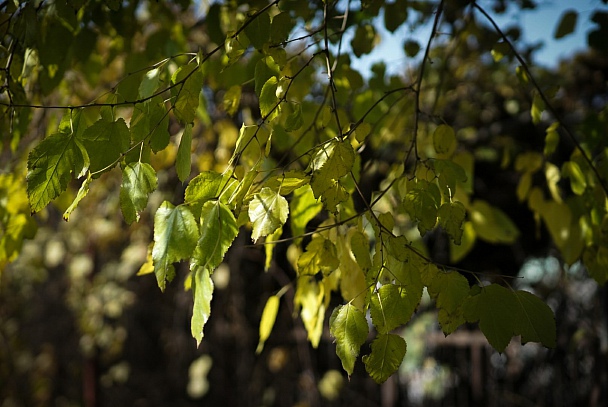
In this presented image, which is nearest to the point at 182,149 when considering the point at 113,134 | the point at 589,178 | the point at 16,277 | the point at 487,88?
the point at 113,134

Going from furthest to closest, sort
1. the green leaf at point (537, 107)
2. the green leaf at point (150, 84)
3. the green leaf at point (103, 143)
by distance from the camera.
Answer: the green leaf at point (537, 107) < the green leaf at point (150, 84) < the green leaf at point (103, 143)

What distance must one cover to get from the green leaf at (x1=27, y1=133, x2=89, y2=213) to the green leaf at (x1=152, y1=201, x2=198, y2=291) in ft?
0.43

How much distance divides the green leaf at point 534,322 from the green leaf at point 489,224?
70 cm

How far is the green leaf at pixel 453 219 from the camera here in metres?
0.79

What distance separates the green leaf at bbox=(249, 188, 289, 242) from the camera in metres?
0.68

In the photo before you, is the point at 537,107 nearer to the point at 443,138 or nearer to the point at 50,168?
the point at 443,138

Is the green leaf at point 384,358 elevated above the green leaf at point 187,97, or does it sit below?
below

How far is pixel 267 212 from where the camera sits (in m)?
0.69

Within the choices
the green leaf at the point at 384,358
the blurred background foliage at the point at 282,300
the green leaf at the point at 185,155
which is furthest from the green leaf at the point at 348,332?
the blurred background foliage at the point at 282,300

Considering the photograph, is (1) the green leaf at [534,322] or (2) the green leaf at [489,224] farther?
(2) the green leaf at [489,224]

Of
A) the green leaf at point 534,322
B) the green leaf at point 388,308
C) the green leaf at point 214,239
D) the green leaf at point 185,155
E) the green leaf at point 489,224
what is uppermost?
the green leaf at point 185,155

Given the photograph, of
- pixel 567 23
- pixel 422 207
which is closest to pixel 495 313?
pixel 422 207

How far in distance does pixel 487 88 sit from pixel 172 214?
8.03ft

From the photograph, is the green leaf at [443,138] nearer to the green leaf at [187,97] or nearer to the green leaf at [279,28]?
the green leaf at [279,28]
